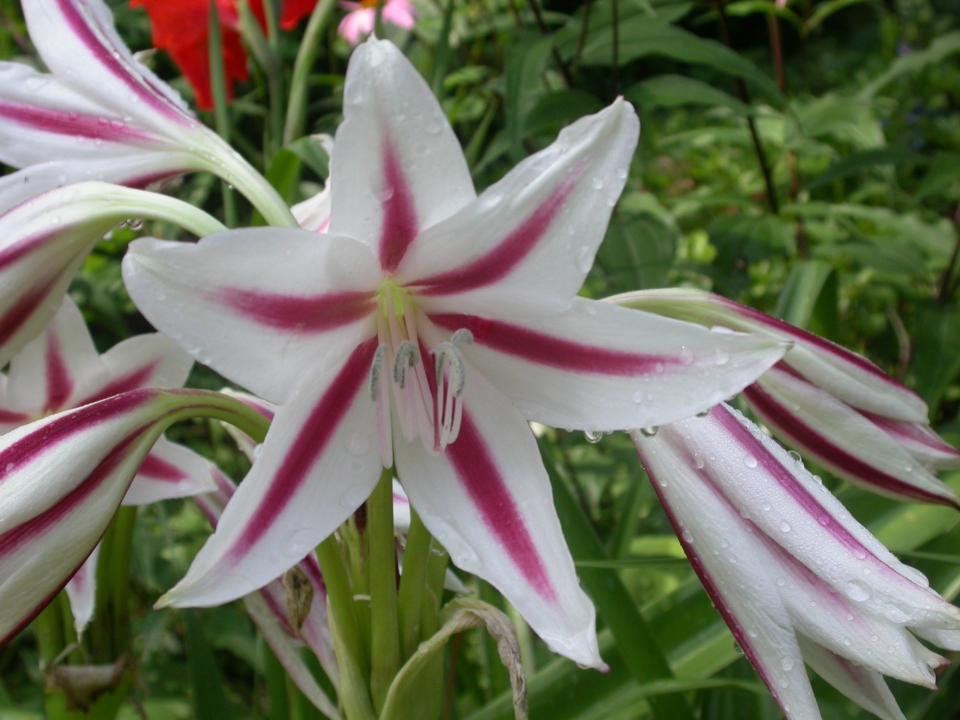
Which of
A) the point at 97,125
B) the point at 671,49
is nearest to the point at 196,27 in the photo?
the point at 671,49

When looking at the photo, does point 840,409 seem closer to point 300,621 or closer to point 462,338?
point 462,338

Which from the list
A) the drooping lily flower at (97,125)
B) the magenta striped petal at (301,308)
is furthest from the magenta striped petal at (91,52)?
the magenta striped petal at (301,308)

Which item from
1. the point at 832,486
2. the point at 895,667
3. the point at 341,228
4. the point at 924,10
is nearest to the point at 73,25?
the point at 341,228

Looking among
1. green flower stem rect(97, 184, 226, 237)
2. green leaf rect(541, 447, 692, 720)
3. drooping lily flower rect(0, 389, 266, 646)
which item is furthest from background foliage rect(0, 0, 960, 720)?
drooping lily flower rect(0, 389, 266, 646)

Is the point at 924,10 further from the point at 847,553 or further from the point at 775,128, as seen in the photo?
the point at 847,553

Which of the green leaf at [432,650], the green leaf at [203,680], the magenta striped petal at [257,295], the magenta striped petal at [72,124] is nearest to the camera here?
the magenta striped petal at [257,295]

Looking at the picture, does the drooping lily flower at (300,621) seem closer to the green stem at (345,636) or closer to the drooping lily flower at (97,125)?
the green stem at (345,636)
